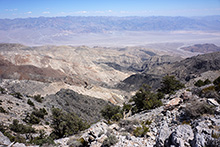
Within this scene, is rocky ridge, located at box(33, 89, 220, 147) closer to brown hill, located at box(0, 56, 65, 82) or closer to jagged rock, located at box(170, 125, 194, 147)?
jagged rock, located at box(170, 125, 194, 147)

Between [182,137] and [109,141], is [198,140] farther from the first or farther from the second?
[109,141]

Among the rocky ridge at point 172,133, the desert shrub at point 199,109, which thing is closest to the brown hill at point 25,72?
the rocky ridge at point 172,133

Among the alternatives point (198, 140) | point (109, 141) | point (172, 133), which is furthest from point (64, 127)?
point (198, 140)

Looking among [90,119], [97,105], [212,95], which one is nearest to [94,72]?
[97,105]

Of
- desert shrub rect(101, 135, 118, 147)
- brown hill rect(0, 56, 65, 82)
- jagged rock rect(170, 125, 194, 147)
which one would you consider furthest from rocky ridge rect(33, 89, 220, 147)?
brown hill rect(0, 56, 65, 82)

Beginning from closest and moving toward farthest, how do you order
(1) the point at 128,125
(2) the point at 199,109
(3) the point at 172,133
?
(3) the point at 172,133, (2) the point at 199,109, (1) the point at 128,125

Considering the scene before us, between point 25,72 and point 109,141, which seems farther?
point 25,72

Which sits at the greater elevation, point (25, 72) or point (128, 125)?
point (128, 125)

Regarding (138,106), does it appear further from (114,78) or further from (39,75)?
(114,78)

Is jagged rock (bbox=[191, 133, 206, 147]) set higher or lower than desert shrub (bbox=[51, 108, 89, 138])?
higher
